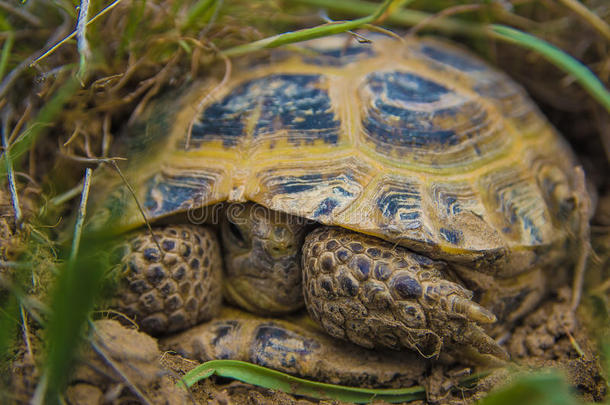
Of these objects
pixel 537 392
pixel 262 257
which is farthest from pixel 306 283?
pixel 537 392

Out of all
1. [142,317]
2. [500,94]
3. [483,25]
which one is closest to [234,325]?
[142,317]

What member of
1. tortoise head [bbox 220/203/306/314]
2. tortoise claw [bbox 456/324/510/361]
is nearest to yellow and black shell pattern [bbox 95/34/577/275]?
tortoise head [bbox 220/203/306/314]

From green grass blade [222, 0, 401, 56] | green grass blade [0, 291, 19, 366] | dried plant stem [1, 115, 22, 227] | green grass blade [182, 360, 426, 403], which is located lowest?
green grass blade [182, 360, 426, 403]

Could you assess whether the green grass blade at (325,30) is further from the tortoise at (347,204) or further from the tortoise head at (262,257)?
the tortoise head at (262,257)

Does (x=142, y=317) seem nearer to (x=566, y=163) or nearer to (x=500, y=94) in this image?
(x=500, y=94)

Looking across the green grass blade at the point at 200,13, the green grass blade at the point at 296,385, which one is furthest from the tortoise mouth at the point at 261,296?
the green grass blade at the point at 200,13

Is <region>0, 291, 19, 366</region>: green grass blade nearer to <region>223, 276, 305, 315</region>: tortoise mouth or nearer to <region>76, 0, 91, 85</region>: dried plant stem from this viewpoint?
<region>76, 0, 91, 85</region>: dried plant stem

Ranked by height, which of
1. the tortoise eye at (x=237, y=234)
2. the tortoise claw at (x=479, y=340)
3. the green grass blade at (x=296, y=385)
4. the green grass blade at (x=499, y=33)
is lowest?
the green grass blade at (x=296, y=385)
